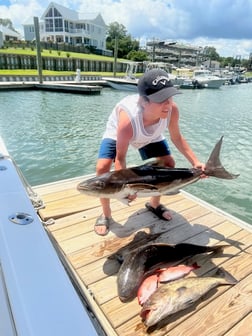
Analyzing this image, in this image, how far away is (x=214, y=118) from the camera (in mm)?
16500

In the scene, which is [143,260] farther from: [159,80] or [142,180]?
[159,80]

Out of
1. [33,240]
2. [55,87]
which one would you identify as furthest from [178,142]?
[55,87]

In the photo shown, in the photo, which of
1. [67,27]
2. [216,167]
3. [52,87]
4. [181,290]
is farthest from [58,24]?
[181,290]

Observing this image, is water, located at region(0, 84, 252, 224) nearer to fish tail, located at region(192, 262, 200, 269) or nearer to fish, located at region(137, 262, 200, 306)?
fish tail, located at region(192, 262, 200, 269)

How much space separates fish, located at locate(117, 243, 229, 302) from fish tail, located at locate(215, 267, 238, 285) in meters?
0.25

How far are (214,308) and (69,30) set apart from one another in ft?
222

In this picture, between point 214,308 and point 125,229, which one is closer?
point 214,308

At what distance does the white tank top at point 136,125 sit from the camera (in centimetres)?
254

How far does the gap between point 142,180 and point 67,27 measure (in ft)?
219

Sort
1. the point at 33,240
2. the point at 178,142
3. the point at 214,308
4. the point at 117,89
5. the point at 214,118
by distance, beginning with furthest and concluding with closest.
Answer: the point at 117,89 < the point at 214,118 < the point at 178,142 < the point at 214,308 < the point at 33,240

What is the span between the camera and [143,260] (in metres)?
2.47

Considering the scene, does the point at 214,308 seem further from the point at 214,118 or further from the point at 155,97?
the point at 214,118

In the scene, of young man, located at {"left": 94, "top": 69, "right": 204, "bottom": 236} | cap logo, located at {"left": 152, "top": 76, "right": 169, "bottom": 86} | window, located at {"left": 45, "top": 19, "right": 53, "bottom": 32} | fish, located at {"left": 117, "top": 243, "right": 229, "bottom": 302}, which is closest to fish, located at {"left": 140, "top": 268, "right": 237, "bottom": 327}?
fish, located at {"left": 117, "top": 243, "right": 229, "bottom": 302}

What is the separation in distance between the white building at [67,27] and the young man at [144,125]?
6320 centimetres
